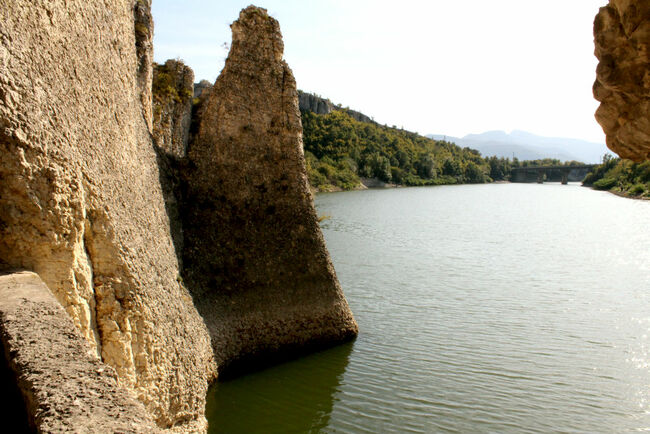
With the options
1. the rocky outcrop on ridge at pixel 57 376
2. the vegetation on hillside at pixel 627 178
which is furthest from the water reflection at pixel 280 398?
the vegetation on hillside at pixel 627 178

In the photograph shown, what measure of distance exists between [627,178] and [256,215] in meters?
87.9

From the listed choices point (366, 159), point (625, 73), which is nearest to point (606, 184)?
point (366, 159)

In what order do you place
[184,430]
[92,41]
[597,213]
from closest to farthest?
[92,41] → [184,430] → [597,213]

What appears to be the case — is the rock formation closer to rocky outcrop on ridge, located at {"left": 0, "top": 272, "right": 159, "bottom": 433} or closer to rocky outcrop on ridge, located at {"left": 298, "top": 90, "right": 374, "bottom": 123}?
rocky outcrop on ridge, located at {"left": 0, "top": 272, "right": 159, "bottom": 433}

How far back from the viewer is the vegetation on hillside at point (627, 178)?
70969mm

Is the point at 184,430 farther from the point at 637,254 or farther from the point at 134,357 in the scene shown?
the point at 637,254

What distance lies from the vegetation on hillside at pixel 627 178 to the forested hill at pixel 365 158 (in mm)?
35637

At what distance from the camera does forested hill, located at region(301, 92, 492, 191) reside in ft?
296

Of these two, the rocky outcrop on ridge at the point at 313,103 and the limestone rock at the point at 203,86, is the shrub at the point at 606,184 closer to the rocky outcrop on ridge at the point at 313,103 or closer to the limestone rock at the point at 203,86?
the rocky outcrop on ridge at the point at 313,103

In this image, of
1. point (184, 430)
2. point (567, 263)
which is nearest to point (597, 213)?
point (567, 263)

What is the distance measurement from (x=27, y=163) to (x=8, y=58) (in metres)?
0.90

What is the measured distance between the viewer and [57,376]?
3123 millimetres

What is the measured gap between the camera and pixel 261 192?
37.2 feet

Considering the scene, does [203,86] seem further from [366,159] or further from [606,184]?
[606,184]
